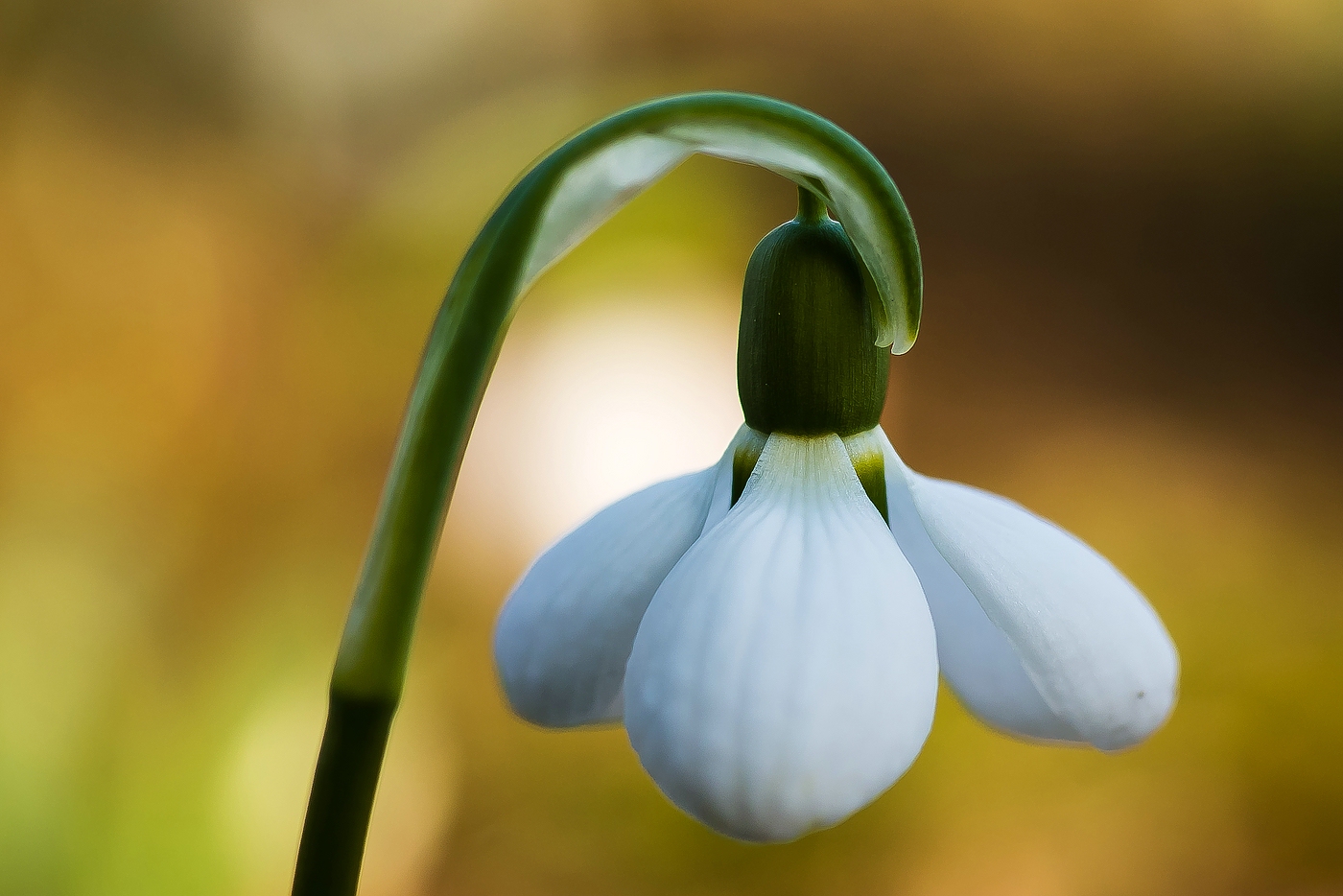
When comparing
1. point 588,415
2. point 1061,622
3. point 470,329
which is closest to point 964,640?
point 1061,622

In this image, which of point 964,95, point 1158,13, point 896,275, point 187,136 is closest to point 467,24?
point 187,136

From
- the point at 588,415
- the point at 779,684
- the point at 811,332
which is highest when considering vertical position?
the point at 588,415

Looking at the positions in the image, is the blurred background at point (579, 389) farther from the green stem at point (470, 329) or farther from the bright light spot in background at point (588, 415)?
the green stem at point (470, 329)

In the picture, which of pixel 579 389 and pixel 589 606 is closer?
pixel 589 606

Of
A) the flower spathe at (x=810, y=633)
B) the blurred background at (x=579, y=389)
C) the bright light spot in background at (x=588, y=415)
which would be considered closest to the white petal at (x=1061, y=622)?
the flower spathe at (x=810, y=633)

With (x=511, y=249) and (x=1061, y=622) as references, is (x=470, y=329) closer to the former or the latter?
(x=511, y=249)

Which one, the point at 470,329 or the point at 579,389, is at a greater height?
the point at 579,389

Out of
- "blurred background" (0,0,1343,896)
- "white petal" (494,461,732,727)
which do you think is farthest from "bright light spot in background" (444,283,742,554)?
"white petal" (494,461,732,727)
